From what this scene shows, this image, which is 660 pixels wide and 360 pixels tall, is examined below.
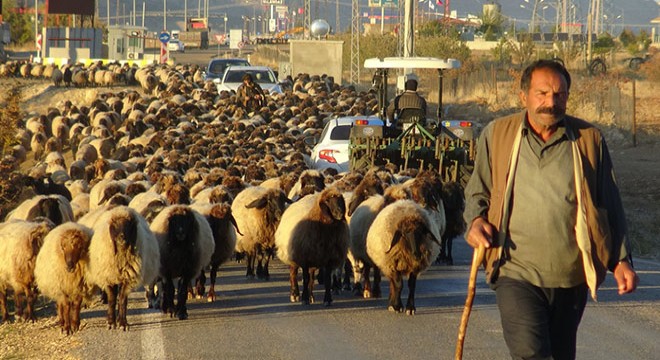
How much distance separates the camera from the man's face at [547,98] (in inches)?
232

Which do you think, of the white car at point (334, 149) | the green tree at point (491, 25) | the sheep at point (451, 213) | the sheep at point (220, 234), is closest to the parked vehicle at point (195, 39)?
the green tree at point (491, 25)

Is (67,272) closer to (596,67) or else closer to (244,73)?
(244,73)

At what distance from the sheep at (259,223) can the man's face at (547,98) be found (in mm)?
7819

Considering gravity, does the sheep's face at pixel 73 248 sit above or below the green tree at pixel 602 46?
below

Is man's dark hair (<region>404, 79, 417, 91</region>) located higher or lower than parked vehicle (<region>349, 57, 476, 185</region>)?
higher

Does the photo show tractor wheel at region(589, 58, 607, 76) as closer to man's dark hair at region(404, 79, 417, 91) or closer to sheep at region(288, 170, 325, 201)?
man's dark hair at region(404, 79, 417, 91)

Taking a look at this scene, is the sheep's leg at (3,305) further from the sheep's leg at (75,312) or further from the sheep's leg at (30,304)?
the sheep's leg at (75,312)

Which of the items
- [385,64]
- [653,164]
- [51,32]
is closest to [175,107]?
[653,164]

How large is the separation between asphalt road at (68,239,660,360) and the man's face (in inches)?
144

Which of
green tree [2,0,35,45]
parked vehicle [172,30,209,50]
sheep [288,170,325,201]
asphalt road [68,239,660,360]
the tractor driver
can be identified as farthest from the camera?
parked vehicle [172,30,209,50]

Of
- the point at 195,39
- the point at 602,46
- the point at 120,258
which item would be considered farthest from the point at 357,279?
the point at 195,39

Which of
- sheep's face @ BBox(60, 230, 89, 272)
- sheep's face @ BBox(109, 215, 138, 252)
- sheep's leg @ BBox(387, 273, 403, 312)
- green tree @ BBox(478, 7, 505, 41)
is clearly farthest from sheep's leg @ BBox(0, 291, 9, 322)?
green tree @ BBox(478, 7, 505, 41)

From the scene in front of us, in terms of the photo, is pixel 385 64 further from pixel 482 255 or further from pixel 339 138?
pixel 482 255

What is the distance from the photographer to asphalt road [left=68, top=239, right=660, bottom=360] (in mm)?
9531
